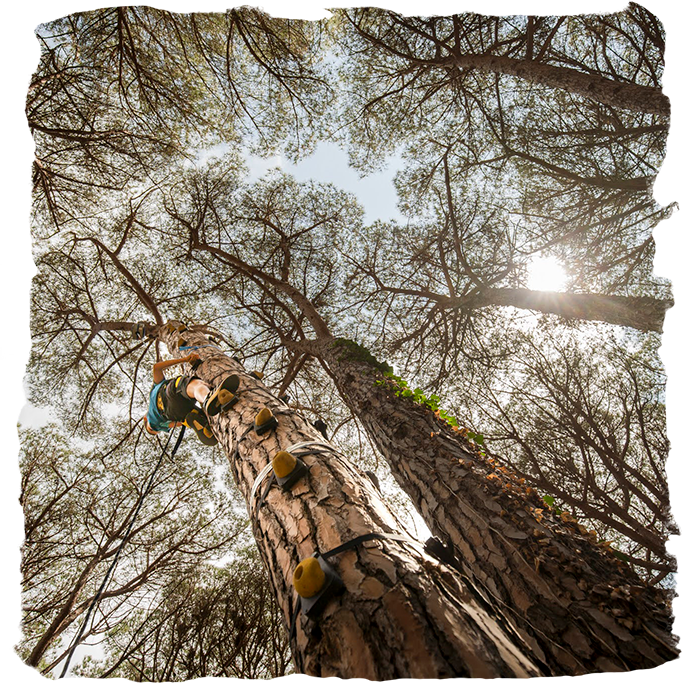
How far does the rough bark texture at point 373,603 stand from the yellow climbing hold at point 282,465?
0.22 feet

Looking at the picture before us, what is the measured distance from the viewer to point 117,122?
3.05 meters

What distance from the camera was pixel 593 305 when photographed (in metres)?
3.10

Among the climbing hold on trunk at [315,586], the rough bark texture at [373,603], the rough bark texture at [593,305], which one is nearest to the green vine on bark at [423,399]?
the rough bark texture at [373,603]

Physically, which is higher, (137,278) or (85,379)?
(137,278)

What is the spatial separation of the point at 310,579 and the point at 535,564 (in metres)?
0.93

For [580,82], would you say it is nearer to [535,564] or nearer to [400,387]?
[400,387]

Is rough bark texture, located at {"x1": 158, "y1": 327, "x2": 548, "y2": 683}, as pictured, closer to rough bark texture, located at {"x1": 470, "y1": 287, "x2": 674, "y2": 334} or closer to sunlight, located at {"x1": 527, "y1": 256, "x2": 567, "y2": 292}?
rough bark texture, located at {"x1": 470, "y1": 287, "x2": 674, "y2": 334}

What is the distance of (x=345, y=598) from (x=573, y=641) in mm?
767

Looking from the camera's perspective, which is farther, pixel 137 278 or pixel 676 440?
pixel 137 278

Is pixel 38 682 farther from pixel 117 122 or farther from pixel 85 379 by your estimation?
pixel 85 379

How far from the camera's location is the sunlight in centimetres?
363

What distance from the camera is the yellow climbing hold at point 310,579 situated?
72 cm

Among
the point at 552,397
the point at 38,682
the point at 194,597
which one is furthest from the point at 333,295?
the point at 38,682

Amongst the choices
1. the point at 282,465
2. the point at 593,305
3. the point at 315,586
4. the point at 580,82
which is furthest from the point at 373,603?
the point at 580,82
